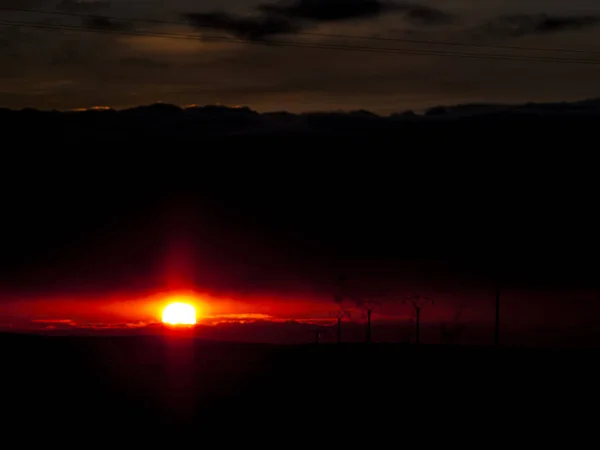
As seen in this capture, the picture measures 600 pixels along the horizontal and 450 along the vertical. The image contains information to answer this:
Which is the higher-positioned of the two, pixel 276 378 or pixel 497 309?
pixel 497 309

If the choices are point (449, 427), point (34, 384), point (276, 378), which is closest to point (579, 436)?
point (449, 427)

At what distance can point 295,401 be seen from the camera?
12150cm

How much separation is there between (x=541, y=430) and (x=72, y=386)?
8271 cm

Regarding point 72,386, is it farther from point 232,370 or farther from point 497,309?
point 497,309

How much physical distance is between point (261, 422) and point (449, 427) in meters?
20.0

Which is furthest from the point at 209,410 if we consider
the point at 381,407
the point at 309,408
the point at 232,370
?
the point at 232,370

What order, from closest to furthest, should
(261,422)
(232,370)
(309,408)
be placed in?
(261,422), (309,408), (232,370)

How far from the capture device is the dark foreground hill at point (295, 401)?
9244 cm

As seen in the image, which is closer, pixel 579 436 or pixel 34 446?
pixel 34 446

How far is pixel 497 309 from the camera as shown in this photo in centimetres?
17038

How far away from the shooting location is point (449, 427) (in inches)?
3733

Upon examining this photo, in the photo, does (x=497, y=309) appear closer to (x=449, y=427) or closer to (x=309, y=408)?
(x=309, y=408)

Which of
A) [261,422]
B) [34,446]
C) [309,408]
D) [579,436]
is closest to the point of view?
[34,446]

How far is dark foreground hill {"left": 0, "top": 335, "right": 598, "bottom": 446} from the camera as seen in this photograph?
9244 cm
